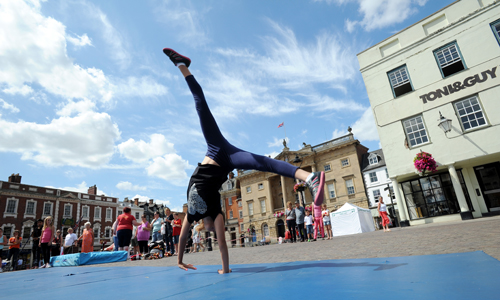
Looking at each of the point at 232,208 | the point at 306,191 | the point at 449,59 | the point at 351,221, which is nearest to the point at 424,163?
the point at 449,59

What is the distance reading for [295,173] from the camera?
2.63 m

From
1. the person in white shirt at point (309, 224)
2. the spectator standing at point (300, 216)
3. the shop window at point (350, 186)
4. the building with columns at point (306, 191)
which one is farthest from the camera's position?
the building with columns at point (306, 191)

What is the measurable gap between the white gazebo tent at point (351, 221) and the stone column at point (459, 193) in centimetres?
816

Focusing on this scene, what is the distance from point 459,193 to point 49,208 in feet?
150

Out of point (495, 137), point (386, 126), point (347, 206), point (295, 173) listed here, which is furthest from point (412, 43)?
point (295, 173)

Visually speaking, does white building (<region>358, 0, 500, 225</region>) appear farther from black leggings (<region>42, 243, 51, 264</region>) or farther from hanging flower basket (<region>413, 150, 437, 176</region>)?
black leggings (<region>42, 243, 51, 264</region>)

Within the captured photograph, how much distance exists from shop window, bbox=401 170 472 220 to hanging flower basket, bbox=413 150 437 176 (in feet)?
6.11

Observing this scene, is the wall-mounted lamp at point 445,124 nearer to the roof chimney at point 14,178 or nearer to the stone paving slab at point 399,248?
the stone paving slab at point 399,248

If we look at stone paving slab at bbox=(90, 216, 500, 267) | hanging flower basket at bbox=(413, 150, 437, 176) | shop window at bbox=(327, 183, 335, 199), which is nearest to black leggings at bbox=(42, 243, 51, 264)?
stone paving slab at bbox=(90, 216, 500, 267)

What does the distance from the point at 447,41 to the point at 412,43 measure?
152cm

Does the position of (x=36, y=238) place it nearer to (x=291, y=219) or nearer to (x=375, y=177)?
(x=291, y=219)

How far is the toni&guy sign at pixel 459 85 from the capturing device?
39.1ft

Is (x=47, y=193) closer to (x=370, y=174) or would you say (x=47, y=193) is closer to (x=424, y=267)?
(x=370, y=174)

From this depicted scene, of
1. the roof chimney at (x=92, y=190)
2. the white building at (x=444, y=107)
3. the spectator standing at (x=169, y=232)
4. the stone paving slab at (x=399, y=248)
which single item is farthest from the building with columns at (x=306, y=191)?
the roof chimney at (x=92, y=190)
